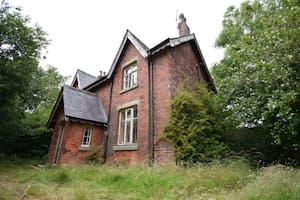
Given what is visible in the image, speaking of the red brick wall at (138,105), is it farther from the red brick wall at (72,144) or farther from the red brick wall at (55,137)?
the red brick wall at (55,137)

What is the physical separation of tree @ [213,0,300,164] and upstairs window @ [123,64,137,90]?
5.18 meters

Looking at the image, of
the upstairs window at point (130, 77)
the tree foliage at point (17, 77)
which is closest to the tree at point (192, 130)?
the upstairs window at point (130, 77)

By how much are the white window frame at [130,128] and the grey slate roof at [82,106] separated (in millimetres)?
1607

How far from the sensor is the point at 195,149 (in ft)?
30.6

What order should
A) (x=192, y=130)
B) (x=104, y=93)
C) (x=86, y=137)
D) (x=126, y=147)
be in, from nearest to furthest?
1. (x=192, y=130)
2. (x=126, y=147)
3. (x=86, y=137)
4. (x=104, y=93)

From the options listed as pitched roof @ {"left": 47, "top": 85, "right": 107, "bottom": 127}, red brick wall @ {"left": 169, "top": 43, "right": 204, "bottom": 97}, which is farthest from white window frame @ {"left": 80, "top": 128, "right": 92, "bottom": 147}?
red brick wall @ {"left": 169, "top": 43, "right": 204, "bottom": 97}

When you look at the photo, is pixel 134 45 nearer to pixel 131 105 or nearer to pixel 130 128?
pixel 131 105

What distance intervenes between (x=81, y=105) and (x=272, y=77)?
10.8 m

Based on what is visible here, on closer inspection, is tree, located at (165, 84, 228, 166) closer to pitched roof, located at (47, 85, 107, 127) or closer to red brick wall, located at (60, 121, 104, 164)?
pitched roof, located at (47, 85, 107, 127)

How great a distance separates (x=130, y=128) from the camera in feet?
41.0

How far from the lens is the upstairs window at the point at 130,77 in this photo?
44.3ft

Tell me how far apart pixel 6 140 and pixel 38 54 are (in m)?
7.28

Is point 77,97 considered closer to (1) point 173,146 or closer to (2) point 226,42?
(1) point 173,146

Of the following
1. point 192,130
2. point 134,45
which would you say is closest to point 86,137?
point 134,45
